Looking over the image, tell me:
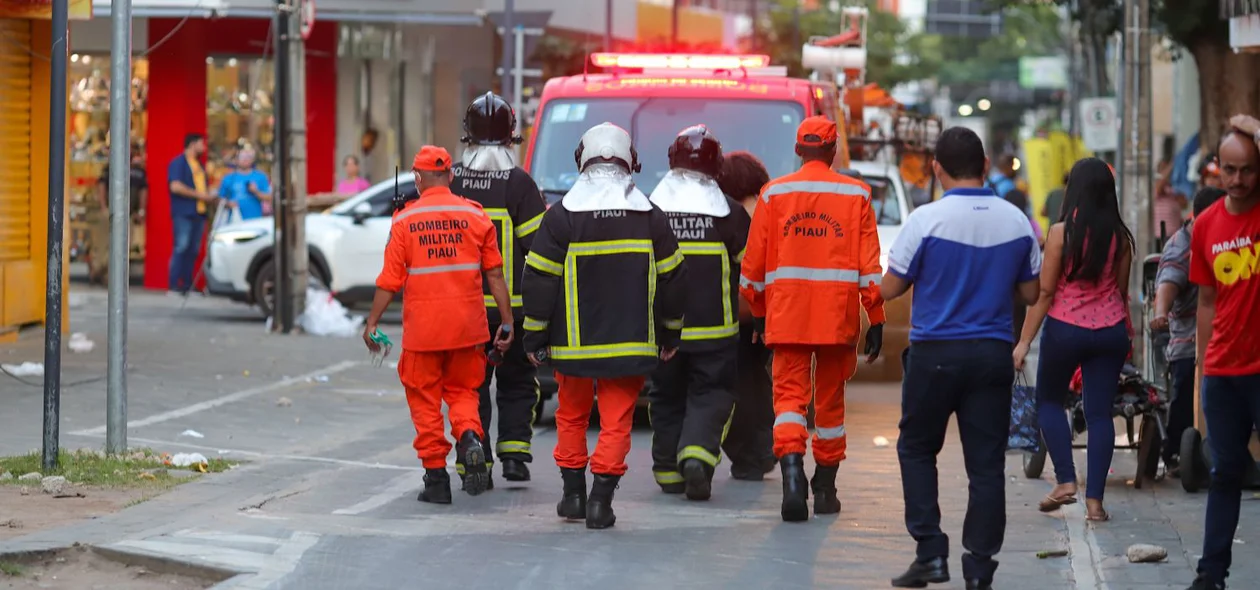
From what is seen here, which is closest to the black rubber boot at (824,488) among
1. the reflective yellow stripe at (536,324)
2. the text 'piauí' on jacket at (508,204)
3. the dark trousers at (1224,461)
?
the reflective yellow stripe at (536,324)

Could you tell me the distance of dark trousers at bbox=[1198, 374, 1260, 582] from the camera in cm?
685

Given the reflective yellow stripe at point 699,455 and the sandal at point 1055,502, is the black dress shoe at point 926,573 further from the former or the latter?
the reflective yellow stripe at point 699,455

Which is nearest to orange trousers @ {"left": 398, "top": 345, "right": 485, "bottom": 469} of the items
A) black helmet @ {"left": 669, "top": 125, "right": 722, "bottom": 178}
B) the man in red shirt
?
black helmet @ {"left": 669, "top": 125, "right": 722, "bottom": 178}

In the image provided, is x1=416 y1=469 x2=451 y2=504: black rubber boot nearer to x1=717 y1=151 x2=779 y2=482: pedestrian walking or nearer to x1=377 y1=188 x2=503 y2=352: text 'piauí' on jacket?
x1=377 y1=188 x2=503 y2=352: text 'piauí' on jacket

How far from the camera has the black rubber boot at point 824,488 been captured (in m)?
8.84

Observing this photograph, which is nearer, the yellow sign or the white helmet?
the white helmet

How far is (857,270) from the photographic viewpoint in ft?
27.9

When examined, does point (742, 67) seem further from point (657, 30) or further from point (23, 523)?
point (657, 30)

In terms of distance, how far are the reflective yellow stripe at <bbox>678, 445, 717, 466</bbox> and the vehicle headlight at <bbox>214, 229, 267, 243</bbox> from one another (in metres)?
11.7

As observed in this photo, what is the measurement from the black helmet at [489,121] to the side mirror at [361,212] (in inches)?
419

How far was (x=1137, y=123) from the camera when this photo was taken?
56.9ft

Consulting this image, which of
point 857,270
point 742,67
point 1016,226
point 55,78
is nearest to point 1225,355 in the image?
point 1016,226

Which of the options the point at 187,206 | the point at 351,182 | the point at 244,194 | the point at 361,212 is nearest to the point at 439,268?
the point at 361,212

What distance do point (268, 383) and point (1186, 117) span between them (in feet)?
82.7
